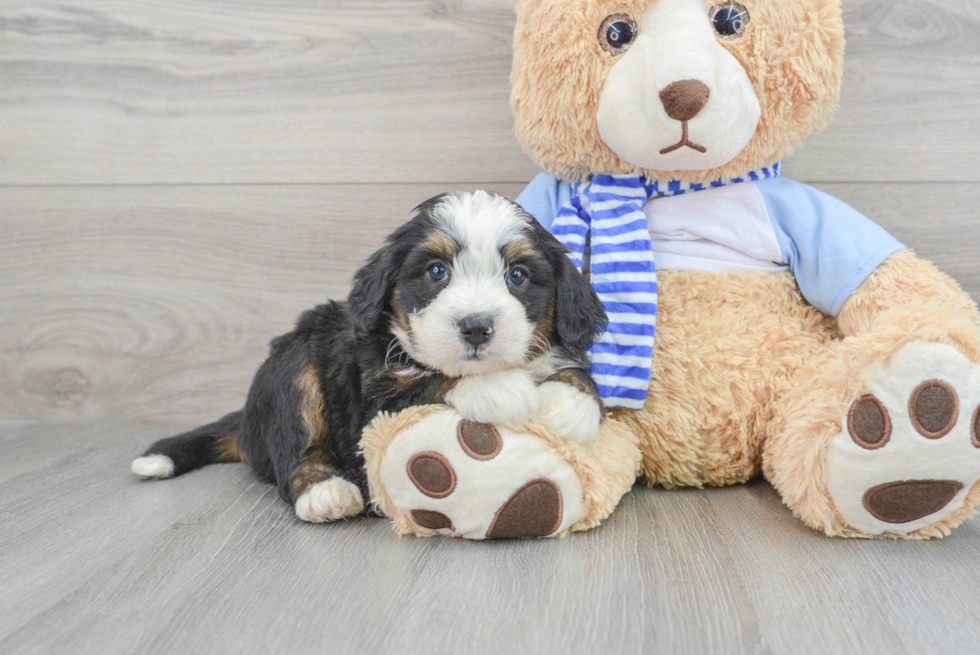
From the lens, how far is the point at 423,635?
112 centimetres

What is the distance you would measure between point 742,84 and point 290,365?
46.1 inches

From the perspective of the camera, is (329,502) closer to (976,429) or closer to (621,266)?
(621,266)

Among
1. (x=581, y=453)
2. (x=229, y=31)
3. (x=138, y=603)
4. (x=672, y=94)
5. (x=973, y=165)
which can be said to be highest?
(x=229, y=31)

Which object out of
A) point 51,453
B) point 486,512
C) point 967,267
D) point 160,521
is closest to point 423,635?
point 486,512

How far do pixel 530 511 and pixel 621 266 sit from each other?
1.89 ft

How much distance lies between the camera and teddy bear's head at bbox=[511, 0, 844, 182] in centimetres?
156

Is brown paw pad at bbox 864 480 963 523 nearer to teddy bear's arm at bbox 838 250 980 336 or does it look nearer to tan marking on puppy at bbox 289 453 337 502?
teddy bear's arm at bbox 838 250 980 336

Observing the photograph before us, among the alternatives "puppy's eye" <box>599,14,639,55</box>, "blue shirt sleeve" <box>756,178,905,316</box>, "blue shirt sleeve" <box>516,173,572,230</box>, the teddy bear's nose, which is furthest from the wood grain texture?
"puppy's eye" <box>599,14,639,55</box>

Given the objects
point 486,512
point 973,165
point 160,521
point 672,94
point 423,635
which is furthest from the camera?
point 973,165

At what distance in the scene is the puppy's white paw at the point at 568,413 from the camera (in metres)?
1.46

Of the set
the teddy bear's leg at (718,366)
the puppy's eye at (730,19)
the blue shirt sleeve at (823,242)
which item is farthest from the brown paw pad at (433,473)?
the puppy's eye at (730,19)

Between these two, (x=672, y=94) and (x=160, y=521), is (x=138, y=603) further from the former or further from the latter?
(x=672, y=94)

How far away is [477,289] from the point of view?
4.63 ft

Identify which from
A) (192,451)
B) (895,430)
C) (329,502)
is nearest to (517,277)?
(329,502)
